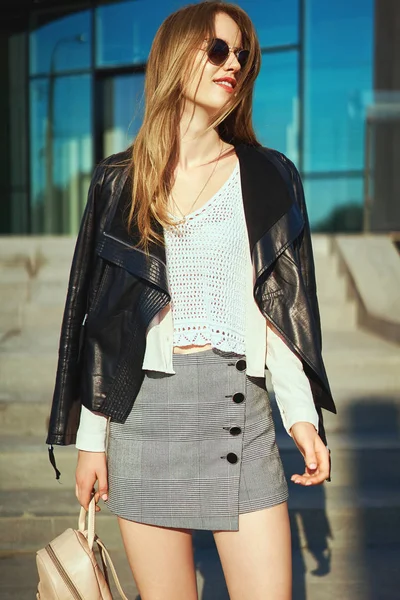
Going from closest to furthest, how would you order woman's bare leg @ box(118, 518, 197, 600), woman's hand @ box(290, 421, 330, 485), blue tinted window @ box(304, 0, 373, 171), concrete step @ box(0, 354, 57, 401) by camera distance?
woman's hand @ box(290, 421, 330, 485) → woman's bare leg @ box(118, 518, 197, 600) → concrete step @ box(0, 354, 57, 401) → blue tinted window @ box(304, 0, 373, 171)

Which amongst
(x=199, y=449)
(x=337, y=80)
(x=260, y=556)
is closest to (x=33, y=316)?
(x=337, y=80)

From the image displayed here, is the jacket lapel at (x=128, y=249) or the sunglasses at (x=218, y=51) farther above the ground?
the sunglasses at (x=218, y=51)

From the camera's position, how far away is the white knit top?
7.08ft

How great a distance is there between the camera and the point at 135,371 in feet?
7.04

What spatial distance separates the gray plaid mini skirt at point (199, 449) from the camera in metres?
2.13

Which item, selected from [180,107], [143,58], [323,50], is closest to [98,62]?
[143,58]

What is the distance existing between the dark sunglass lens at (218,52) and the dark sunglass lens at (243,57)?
5cm

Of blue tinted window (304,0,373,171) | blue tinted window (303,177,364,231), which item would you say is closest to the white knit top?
blue tinted window (303,177,364,231)

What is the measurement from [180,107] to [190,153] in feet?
0.39

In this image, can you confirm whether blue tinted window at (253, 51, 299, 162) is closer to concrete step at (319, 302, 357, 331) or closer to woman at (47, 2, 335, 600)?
concrete step at (319, 302, 357, 331)

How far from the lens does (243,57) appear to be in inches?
90.4

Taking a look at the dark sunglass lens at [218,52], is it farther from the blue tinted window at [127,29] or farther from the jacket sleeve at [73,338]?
the blue tinted window at [127,29]

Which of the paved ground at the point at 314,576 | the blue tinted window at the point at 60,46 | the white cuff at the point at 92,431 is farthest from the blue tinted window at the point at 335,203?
the white cuff at the point at 92,431

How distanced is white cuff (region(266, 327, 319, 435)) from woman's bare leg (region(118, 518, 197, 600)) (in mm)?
388
